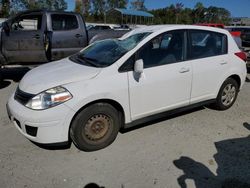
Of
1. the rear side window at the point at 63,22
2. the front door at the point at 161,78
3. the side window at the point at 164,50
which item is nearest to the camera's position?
the front door at the point at 161,78

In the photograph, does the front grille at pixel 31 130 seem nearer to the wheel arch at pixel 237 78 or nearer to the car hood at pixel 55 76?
the car hood at pixel 55 76

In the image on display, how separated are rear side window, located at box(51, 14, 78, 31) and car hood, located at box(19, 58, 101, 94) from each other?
3552mm

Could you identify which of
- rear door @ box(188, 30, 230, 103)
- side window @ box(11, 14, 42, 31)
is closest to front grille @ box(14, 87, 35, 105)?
rear door @ box(188, 30, 230, 103)

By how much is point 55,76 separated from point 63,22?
4217 millimetres

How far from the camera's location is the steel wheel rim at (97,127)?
354 cm

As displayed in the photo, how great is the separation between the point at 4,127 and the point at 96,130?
6.01ft

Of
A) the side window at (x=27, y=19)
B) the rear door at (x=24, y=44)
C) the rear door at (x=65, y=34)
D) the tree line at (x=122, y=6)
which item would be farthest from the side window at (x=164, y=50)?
the tree line at (x=122, y=6)

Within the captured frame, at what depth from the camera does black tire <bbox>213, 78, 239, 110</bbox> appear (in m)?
4.97

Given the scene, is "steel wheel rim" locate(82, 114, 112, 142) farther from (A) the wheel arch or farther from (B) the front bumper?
(A) the wheel arch

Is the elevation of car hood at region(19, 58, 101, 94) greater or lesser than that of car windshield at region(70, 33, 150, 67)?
lesser

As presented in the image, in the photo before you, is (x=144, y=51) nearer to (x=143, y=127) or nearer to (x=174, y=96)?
(x=174, y=96)

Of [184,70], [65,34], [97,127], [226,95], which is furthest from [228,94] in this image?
[65,34]

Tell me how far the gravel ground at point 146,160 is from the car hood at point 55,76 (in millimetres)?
910

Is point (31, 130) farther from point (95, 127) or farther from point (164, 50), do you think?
point (164, 50)
